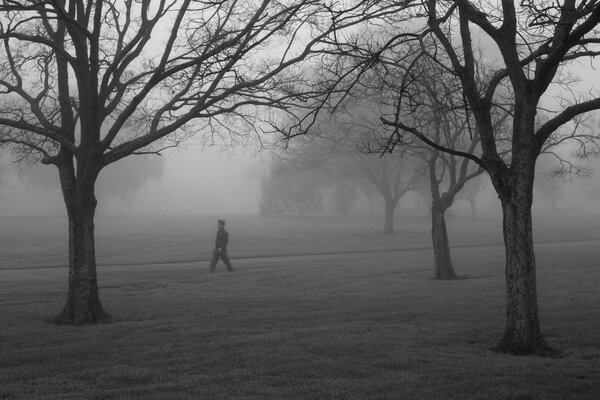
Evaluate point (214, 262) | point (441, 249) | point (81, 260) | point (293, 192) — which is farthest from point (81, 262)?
point (293, 192)

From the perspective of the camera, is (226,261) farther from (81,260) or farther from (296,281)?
(81,260)

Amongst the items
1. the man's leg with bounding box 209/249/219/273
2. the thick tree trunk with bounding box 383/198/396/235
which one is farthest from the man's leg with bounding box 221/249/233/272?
the thick tree trunk with bounding box 383/198/396/235

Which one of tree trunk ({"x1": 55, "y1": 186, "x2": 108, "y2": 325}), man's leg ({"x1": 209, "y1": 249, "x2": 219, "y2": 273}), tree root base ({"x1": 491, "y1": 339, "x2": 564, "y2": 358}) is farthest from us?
man's leg ({"x1": 209, "y1": 249, "x2": 219, "y2": 273})

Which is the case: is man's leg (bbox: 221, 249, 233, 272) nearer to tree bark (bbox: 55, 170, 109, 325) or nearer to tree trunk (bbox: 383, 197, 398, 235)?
tree bark (bbox: 55, 170, 109, 325)

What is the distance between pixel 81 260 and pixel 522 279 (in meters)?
7.63

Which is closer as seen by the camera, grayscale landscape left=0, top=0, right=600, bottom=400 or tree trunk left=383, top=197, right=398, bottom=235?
grayscale landscape left=0, top=0, right=600, bottom=400

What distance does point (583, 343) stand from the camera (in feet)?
31.5

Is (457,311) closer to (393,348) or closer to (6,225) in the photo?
(393,348)

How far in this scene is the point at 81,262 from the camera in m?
12.7

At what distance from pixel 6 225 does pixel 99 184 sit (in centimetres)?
2419

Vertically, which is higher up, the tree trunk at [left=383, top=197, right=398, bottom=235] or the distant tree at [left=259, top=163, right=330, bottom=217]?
the distant tree at [left=259, top=163, right=330, bottom=217]

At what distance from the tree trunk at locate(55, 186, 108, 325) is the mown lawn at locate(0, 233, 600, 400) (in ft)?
1.49

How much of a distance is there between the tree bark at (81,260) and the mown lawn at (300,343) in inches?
17.9

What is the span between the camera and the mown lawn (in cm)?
704
